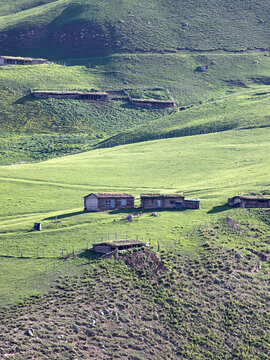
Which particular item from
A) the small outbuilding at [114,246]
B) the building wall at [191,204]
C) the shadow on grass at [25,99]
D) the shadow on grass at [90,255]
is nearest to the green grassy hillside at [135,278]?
the shadow on grass at [90,255]

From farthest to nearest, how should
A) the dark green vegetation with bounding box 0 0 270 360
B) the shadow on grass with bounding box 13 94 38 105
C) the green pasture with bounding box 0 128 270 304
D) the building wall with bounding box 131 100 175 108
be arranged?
the building wall with bounding box 131 100 175 108 → the shadow on grass with bounding box 13 94 38 105 → the green pasture with bounding box 0 128 270 304 → the dark green vegetation with bounding box 0 0 270 360

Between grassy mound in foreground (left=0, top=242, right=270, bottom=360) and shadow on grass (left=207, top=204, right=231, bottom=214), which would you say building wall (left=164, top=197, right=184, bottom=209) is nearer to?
shadow on grass (left=207, top=204, right=231, bottom=214)

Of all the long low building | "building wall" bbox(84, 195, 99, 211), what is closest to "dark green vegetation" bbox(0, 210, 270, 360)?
"building wall" bbox(84, 195, 99, 211)

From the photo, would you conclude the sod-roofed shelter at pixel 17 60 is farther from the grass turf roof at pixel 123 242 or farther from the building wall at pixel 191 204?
the grass turf roof at pixel 123 242

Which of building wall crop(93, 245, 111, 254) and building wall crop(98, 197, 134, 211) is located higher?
building wall crop(98, 197, 134, 211)

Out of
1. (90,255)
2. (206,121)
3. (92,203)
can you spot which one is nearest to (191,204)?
(92,203)

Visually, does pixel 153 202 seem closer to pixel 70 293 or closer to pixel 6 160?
pixel 70 293
